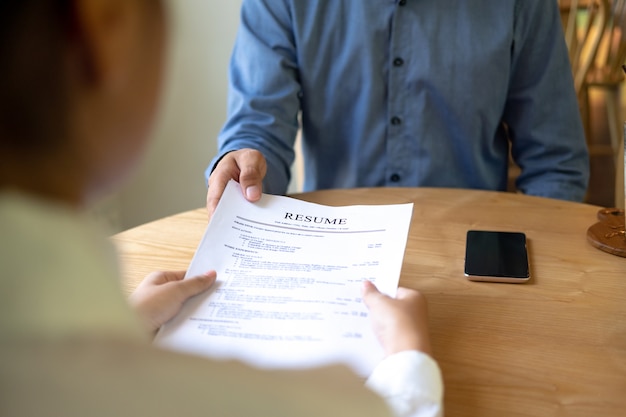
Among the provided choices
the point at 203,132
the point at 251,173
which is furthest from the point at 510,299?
the point at 203,132

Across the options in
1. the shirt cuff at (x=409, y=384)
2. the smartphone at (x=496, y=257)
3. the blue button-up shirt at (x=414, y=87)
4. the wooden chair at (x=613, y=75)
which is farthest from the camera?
the wooden chair at (x=613, y=75)

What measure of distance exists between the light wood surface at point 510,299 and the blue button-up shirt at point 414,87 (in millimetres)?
180

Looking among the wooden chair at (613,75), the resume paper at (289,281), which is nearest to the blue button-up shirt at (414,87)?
the resume paper at (289,281)

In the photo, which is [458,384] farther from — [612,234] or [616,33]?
[616,33]

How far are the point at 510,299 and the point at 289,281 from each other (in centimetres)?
25

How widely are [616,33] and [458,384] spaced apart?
1.67 meters

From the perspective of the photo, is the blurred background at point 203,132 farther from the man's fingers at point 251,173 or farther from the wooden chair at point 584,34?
the man's fingers at point 251,173

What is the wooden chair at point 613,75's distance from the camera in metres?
1.84

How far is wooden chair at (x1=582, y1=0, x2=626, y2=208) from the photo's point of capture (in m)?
1.84

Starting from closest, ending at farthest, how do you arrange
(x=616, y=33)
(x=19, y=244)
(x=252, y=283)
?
(x=19, y=244) < (x=252, y=283) < (x=616, y=33)

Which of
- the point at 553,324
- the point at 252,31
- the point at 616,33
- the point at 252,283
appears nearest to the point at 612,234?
the point at 553,324

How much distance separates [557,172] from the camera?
1203 millimetres

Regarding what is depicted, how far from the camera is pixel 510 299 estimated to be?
749mm

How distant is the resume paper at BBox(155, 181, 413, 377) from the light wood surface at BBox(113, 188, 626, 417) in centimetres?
7
